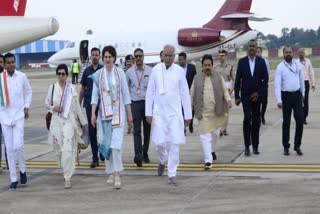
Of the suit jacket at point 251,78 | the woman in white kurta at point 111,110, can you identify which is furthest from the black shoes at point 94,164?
the suit jacket at point 251,78

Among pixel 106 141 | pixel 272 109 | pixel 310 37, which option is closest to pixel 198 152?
pixel 106 141

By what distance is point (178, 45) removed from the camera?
1451 inches

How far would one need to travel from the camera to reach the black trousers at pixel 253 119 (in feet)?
31.6

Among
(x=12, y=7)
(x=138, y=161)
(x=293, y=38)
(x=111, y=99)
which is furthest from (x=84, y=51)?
(x=293, y=38)

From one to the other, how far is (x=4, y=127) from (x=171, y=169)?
7.48 feet

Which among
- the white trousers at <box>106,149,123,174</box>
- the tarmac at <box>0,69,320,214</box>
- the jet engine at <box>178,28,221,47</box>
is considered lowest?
the tarmac at <box>0,69,320,214</box>

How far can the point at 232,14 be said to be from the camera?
3700cm

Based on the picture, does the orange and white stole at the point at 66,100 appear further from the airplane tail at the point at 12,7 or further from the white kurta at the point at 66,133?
the airplane tail at the point at 12,7

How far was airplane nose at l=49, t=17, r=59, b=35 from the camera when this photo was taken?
944 cm

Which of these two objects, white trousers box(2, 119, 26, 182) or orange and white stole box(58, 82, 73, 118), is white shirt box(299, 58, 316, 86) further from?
white trousers box(2, 119, 26, 182)

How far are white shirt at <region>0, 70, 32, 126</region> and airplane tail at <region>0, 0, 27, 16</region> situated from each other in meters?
1.94

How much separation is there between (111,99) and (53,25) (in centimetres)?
249

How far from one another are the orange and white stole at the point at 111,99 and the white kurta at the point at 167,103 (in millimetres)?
457

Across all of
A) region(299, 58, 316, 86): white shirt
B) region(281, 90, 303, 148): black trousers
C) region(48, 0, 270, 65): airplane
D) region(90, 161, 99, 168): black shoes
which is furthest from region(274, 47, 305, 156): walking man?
region(48, 0, 270, 65): airplane
